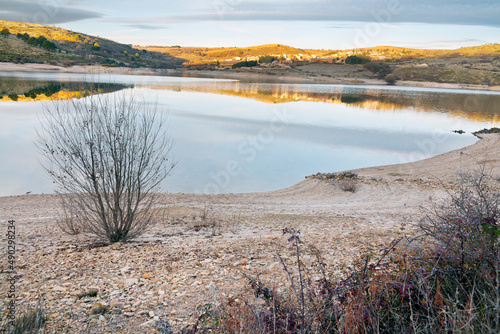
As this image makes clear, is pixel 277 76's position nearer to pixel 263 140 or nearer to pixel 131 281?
pixel 263 140

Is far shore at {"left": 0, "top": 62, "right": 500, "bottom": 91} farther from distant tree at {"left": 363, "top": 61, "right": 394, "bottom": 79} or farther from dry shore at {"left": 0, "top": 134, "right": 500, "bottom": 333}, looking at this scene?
dry shore at {"left": 0, "top": 134, "right": 500, "bottom": 333}

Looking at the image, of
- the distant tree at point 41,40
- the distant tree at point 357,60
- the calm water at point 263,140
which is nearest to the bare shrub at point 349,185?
the calm water at point 263,140

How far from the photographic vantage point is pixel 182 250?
18.7 ft

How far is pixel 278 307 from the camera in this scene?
334cm

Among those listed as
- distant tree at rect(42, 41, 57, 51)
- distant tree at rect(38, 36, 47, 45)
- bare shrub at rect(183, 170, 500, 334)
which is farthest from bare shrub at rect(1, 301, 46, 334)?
distant tree at rect(38, 36, 47, 45)

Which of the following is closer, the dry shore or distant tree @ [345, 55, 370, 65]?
the dry shore

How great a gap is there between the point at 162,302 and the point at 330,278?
2049 millimetres

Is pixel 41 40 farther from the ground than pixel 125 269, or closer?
farther from the ground

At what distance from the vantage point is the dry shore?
3902 millimetres

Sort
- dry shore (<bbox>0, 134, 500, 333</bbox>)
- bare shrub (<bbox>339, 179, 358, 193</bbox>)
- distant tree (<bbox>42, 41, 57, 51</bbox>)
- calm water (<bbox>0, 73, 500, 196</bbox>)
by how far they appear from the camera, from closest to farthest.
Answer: dry shore (<bbox>0, 134, 500, 333</bbox>) < bare shrub (<bbox>339, 179, 358, 193</bbox>) < calm water (<bbox>0, 73, 500, 196</bbox>) < distant tree (<bbox>42, 41, 57, 51</bbox>)

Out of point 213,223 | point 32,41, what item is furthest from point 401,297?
point 32,41

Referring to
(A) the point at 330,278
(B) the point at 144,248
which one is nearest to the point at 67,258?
(B) the point at 144,248

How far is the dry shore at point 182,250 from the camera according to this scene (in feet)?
12.8

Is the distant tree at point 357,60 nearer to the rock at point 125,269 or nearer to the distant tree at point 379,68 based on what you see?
the distant tree at point 379,68
